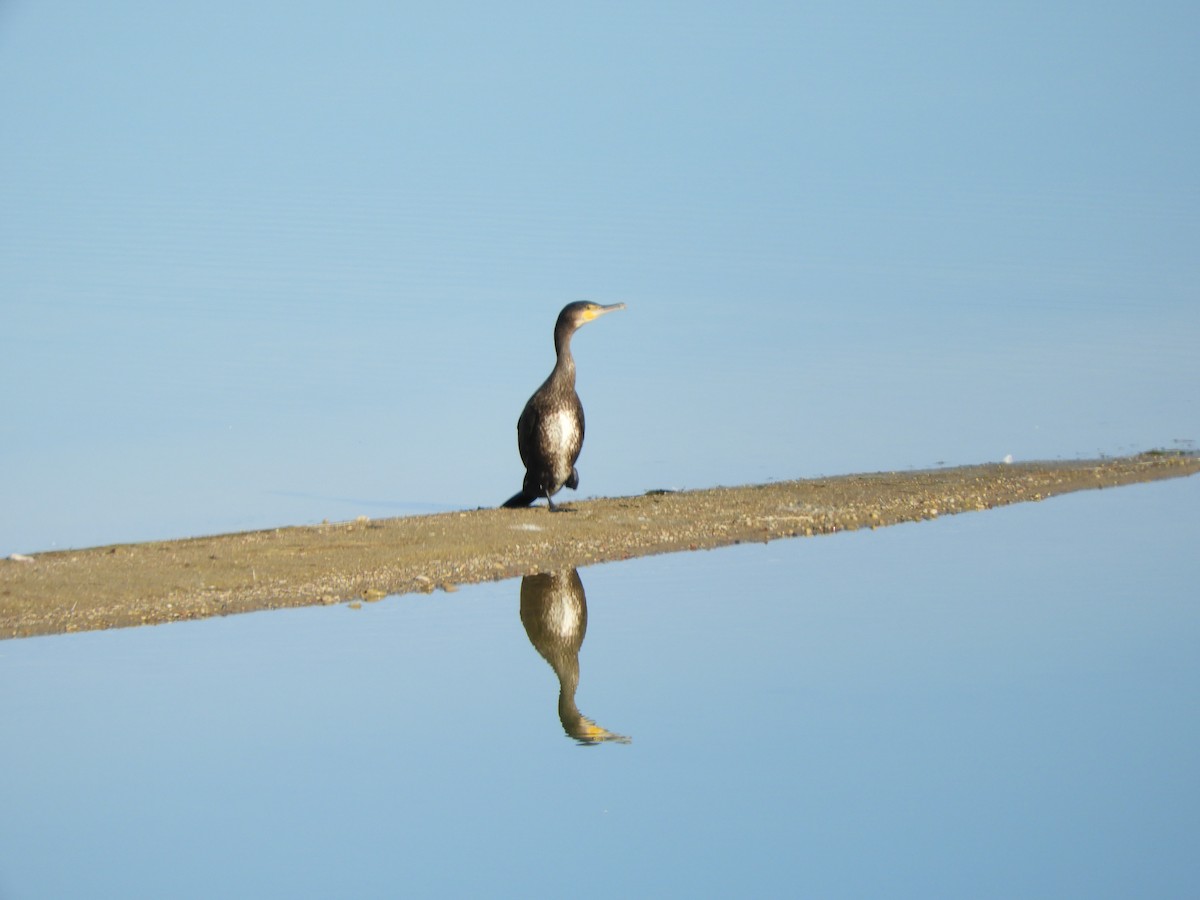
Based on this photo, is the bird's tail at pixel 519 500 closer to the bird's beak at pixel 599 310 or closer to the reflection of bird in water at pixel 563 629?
the bird's beak at pixel 599 310

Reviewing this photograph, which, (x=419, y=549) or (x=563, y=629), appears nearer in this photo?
(x=563, y=629)

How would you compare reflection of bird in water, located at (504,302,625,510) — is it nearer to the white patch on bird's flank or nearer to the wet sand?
the white patch on bird's flank

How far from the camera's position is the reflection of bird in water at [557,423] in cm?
1218

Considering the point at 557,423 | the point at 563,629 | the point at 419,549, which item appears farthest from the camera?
the point at 557,423

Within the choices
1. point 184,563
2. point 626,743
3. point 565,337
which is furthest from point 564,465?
point 626,743

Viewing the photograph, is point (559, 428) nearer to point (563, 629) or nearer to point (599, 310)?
point (599, 310)

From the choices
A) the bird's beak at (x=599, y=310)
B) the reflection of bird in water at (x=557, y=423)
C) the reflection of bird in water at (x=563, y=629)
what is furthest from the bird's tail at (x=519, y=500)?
the reflection of bird in water at (x=563, y=629)

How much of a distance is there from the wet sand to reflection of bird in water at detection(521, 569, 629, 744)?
488 mm

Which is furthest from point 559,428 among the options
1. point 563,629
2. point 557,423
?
point 563,629

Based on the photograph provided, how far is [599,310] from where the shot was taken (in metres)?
12.5

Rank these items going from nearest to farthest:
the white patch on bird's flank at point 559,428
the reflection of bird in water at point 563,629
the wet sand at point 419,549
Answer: the reflection of bird in water at point 563,629
the wet sand at point 419,549
the white patch on bird's flank at point 559,428

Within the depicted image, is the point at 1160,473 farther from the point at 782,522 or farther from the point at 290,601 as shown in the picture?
the point at 290,601

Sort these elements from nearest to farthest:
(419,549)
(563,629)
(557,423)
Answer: (563,629) < (419,549) < (557,423)

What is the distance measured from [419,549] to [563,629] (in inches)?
96.0
